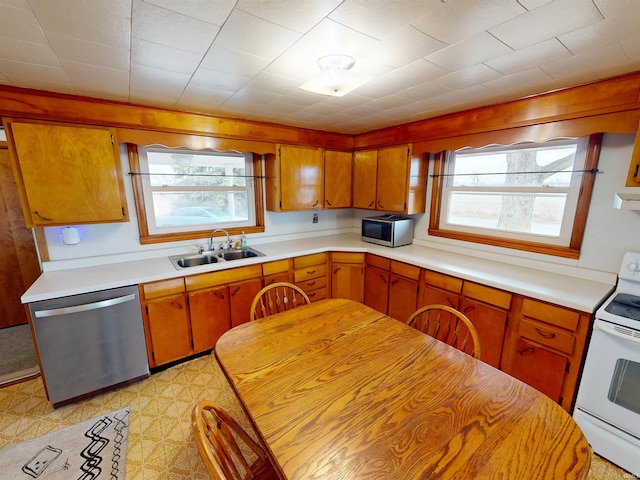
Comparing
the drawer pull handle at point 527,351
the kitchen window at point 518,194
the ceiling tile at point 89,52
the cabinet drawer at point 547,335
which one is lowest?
the drawer pull handle at point 527,351

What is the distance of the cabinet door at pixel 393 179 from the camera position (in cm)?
289

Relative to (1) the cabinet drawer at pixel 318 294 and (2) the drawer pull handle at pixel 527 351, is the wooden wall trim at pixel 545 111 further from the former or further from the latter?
(1) the cabinet drawer at pixel 318 294

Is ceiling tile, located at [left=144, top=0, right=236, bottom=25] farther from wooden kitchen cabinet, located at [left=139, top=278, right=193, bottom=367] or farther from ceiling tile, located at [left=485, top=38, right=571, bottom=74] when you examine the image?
wooden kitchen cabinet, located at [left=139, top=278, right=193, bottom=367]

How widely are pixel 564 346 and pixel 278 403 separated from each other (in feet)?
5.94

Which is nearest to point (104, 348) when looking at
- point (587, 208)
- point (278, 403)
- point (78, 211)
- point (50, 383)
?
point (50, 383)

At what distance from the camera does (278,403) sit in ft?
3.19

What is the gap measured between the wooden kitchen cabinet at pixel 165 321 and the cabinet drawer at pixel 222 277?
3.3 inches

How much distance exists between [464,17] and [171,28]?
120 centimetres

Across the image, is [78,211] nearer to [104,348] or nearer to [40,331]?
[40,331]

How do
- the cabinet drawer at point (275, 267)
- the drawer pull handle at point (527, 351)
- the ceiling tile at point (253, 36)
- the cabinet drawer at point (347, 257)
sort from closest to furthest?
the ceiling tile at point (253, 36)
the drawer pull handle at point (527, 351)
the cabinet drawer at point (275, 267)
the cabinet drawer at point (347, 257)

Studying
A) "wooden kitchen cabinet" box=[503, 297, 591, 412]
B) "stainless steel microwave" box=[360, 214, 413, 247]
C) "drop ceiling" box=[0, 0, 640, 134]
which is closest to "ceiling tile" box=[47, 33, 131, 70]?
"drop ceiling" box=[0, 0, 640, 134]

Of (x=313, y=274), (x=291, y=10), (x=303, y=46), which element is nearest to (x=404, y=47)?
(x=303, y=46)

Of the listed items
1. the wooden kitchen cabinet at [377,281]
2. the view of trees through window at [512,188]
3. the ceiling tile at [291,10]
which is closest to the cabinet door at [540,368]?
the view of trees through window at [512,188]

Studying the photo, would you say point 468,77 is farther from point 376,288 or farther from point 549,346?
point 376,288
